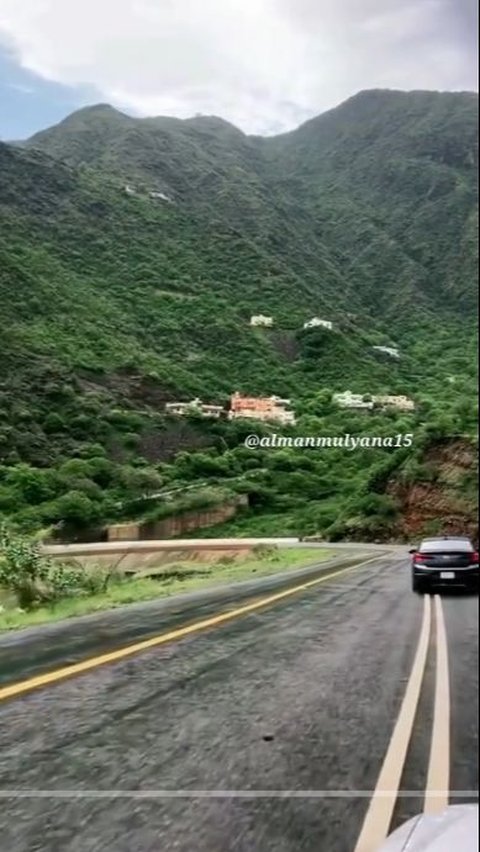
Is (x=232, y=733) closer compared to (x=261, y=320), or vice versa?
(x=232, y=733)

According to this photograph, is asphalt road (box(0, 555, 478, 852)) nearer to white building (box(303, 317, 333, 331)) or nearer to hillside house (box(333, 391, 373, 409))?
hillside house (box(333, 391, 373, 409))

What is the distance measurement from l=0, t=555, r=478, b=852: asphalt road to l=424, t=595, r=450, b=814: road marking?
0.25 feet

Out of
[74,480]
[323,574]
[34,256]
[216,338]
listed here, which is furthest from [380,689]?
[34,256]

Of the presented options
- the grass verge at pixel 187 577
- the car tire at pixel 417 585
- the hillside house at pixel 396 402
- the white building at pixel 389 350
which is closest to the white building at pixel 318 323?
the white building at pixel 389 350

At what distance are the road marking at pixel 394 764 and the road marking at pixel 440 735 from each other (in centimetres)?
8

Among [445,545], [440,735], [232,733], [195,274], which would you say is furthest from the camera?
[195,274]

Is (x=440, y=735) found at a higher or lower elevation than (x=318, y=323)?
lower

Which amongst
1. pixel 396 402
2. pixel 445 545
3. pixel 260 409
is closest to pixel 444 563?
pixel 445 545

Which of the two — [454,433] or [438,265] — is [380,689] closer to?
[454,433]

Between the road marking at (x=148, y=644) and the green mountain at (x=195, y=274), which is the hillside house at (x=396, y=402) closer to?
the green mountain at (x=195, y=274)

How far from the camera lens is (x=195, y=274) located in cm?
210

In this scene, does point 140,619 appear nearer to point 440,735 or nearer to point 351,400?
point 351,400

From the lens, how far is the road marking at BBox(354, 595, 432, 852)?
1.43 metres

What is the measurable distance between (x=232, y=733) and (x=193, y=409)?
2.15ft
